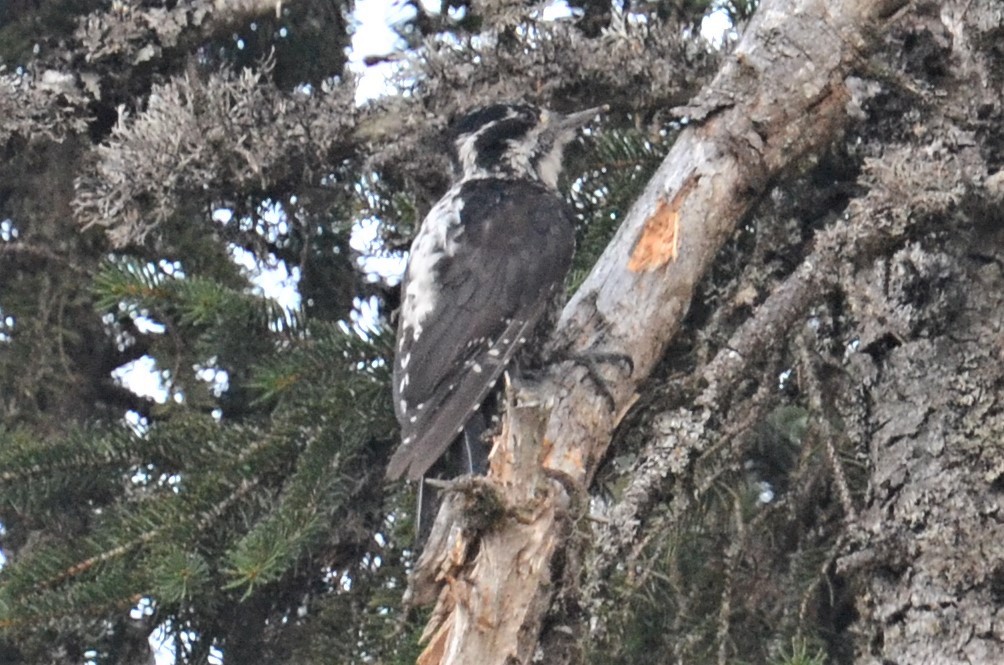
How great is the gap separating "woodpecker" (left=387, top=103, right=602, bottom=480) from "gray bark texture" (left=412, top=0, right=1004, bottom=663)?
1.35 feet

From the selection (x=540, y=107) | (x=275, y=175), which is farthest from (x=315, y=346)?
(x=540, y=107)

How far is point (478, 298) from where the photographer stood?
371 centimetres

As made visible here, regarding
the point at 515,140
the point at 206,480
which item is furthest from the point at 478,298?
the point at 206,480

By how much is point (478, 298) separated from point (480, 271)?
0.09 metres

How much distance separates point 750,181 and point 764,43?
0.33 m

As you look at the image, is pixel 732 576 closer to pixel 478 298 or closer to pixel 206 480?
pixel 206 480

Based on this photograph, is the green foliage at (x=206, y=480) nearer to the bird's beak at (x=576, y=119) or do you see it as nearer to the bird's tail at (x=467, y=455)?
the bird's tail at (x=467, y=455)

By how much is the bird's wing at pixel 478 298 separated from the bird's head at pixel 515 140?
0.13 m

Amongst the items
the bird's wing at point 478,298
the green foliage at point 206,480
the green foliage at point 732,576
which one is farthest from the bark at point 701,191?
the green foliage at point 206,480

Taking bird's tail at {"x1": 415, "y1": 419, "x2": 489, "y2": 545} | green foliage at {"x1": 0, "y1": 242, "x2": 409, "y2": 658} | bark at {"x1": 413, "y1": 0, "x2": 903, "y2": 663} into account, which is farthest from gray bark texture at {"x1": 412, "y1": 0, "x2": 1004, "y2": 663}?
green foliage at {"x1": 0, "y1": 242, "x2": 409, "y2": 658}

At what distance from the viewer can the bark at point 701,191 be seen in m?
2.93

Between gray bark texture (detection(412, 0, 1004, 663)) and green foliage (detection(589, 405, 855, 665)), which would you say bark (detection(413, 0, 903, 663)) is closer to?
gray bark texture (detection(412, 0, 1004, 663))

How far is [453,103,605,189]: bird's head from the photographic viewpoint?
3.69 meters

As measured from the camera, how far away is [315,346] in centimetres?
309
